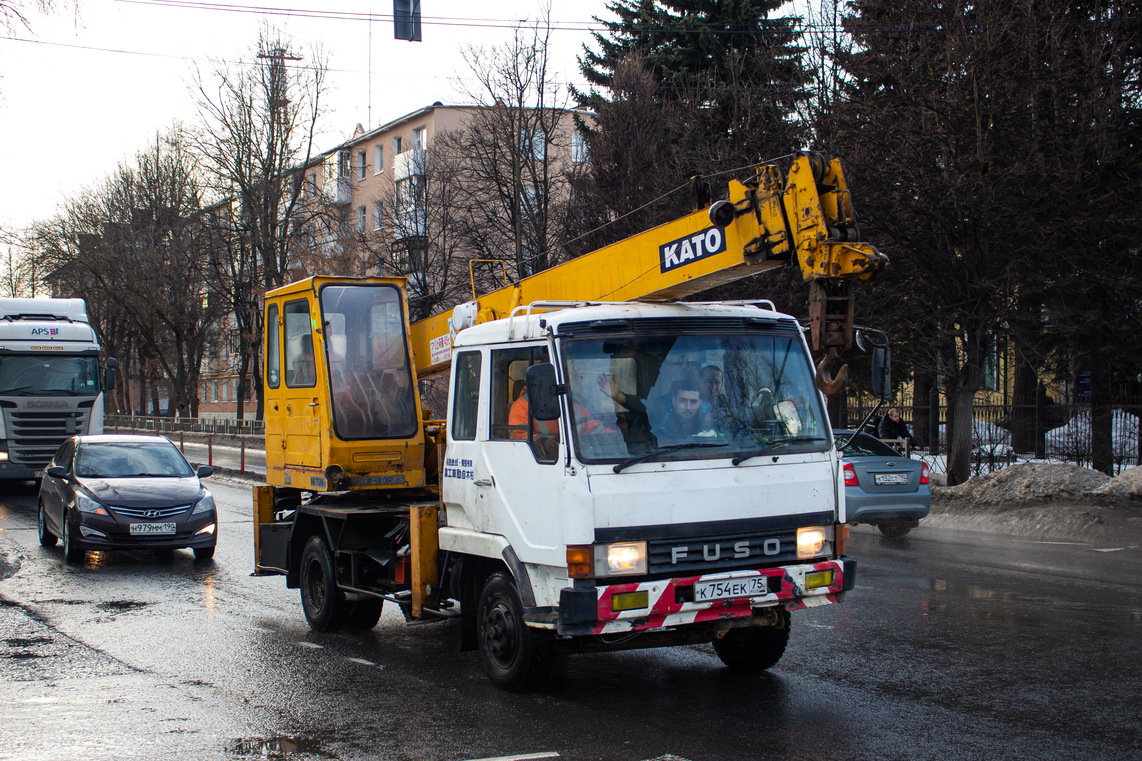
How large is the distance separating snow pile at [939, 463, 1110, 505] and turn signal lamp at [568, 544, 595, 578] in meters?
13.0

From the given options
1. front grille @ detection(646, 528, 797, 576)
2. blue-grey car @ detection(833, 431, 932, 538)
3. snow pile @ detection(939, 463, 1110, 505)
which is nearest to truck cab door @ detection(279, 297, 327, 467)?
front grille @ detection(646, 528, 797, 576)

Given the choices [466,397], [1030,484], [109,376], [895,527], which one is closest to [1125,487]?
[1030,484]

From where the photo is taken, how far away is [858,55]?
65.8 ft

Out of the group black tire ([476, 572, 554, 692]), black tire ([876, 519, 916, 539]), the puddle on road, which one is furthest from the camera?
black tire ([876, 519, 916, 539])

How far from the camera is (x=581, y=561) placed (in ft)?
18.9

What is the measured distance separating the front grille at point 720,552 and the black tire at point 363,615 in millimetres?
3641

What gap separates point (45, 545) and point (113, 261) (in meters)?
37.3

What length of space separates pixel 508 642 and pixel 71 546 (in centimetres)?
837

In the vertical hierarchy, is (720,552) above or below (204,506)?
above

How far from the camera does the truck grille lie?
21.1 meters

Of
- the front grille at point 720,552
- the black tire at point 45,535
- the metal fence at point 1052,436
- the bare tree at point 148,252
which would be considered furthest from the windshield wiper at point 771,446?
the bare tree at point 148,252

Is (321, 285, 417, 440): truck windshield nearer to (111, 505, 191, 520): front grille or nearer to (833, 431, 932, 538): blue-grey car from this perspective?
(111, 505, 191, 520): front grille

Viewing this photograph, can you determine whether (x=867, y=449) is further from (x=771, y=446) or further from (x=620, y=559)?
(x=620, y=559)

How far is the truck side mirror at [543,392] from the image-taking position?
5898mm
